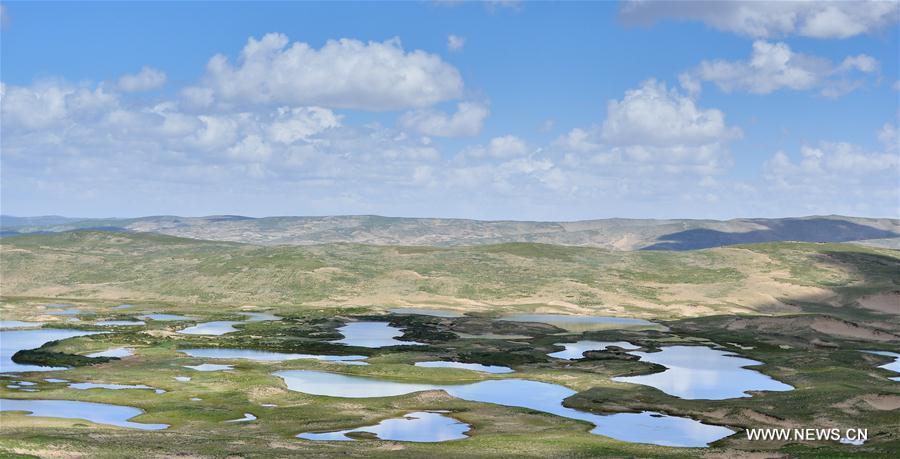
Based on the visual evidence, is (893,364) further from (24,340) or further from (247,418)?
(24,340)

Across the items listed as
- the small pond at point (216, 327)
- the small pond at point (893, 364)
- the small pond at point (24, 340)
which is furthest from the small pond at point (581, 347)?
the small pond at point (24, 340)

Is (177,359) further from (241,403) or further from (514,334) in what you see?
(514,334)

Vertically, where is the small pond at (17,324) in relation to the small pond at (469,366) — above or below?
below

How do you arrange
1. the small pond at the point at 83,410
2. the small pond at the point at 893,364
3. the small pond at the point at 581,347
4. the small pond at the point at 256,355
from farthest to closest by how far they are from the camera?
the small pond at the point at 581,347 → the small pond at the point at 256,355 → the small pond at the point at 893,364 → the small pond at the point at 83,410

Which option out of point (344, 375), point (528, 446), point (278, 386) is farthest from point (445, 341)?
point (528, 446)

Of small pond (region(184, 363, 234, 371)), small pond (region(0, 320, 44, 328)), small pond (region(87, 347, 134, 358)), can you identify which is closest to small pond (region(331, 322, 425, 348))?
small pond (region(184, 363, 234, 371))

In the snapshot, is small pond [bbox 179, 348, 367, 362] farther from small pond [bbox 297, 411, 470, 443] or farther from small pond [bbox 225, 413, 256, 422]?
small pond [bbox 297, 411, 470, 443]

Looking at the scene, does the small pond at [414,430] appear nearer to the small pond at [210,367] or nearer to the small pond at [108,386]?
the small pond at [108,386]
